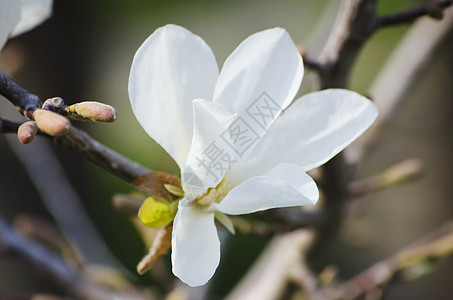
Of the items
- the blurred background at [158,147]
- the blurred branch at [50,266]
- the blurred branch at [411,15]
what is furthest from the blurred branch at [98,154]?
the blurred background at [158,147]

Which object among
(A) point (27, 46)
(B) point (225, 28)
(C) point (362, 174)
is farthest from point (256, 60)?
(B) point (225, 28)

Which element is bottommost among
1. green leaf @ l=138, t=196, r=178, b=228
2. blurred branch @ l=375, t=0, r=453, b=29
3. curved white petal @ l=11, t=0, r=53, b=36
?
green leaf @ l=138, t=196, r=178, b=228

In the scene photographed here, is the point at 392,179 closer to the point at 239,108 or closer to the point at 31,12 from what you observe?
the point at 239,108

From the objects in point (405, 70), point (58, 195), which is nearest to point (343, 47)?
point (405, 70)

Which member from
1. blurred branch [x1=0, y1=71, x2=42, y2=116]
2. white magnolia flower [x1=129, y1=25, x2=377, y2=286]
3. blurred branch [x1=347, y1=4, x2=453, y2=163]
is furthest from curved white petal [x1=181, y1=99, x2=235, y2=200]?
blurred branch [x1=347, y1=4, x2=453, y2=163]

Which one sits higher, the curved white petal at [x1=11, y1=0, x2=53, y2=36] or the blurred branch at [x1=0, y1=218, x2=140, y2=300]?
the curved white petal at [x1=11, y1=0, x2=53, y2=36]

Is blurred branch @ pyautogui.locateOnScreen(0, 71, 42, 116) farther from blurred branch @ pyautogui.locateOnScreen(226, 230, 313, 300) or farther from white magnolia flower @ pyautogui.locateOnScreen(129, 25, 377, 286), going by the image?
blurred branch @ pyautogui.locateOnScreen(226, 230, 313, 300)
